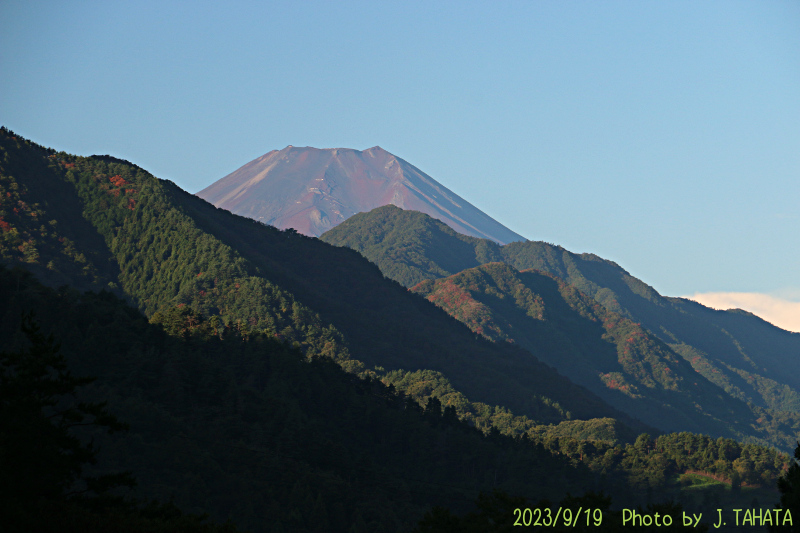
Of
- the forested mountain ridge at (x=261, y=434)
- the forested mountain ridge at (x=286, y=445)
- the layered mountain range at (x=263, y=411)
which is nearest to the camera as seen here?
the forested mountain ridge at (x=261, y=434)

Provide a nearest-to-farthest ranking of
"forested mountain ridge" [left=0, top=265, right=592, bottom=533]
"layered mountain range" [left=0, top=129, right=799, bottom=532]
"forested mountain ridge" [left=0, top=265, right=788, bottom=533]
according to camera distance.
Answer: "forested mountain ridge" [left=0, top=265, right=592, bottom=533] → "forested mountain ridge" [left=0, top=265, right=788, bottom=533] → "layered mountain range" [left=0, top=129, right=799, bottom=532]

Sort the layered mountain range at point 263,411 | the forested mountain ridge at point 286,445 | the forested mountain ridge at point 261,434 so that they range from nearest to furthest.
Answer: the forested mountain ridge at point 261,434
the forested mountain ridge at point 286,445
the layered mountain range at point 263,411

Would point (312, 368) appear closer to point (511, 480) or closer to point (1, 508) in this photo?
point (511, 480)

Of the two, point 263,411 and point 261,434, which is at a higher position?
point 263,411

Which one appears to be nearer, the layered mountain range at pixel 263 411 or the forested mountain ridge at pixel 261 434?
the forested mountain ridge at pixel 261 434

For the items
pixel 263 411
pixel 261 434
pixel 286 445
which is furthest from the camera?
pixel 263 411

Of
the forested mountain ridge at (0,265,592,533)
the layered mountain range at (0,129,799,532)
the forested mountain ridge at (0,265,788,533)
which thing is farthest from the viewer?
the layered mountain range at (0,129,799,532)

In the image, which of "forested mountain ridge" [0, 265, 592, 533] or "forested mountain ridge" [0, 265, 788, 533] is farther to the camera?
"forested mountain ridge" [0, 265, 788, 533]

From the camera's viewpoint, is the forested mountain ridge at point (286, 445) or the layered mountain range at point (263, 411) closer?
the forested mountain ridge at point (286, 445)

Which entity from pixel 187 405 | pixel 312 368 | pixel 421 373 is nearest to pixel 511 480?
pixel 312 368

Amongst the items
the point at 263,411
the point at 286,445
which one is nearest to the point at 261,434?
the point at 286,445

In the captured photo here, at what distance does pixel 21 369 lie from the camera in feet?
129

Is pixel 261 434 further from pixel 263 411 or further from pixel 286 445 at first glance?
pixel 263 411

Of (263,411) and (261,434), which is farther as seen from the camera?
(263,411)
